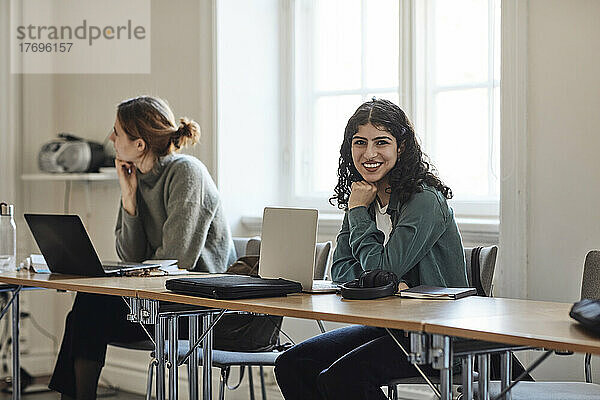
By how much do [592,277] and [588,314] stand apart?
0.87m

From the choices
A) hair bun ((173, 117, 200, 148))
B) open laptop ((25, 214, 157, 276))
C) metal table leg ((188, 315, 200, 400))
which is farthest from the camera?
hair bun ((173, 117, 200, 148))

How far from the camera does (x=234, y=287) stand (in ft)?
7.30

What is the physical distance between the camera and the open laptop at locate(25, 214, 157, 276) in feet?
9.11

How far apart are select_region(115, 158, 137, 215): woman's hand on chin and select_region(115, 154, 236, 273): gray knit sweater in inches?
0.9

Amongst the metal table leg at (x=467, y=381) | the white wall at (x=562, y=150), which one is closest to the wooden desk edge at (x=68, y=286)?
the metal table leg at (x=467, y=381)

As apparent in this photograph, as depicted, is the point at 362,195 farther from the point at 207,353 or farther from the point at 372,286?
the point at 207,353

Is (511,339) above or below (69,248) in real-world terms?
below

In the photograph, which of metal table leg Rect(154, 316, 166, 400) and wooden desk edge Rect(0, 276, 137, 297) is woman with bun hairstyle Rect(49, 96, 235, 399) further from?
metal table leg Rect(154, 316, 166, 400)

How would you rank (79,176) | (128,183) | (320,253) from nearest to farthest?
(320,253) → (128,183) → (79,176)

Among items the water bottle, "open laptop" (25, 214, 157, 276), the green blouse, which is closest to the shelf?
the water bottle

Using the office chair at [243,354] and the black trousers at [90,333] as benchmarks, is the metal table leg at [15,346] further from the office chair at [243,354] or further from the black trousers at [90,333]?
the office chair at [243,354]

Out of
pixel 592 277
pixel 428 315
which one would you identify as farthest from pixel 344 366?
pixel 592 277

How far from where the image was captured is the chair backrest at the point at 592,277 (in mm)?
2521

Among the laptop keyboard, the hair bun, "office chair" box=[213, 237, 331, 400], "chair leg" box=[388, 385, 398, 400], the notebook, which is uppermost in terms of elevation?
the hair bun
